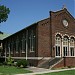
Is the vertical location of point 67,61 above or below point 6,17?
below

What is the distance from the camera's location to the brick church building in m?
36.9

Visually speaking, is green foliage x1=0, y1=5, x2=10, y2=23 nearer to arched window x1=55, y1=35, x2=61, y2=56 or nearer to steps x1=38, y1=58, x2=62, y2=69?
arched window x1=55, y1=35, x2=61, y2=56

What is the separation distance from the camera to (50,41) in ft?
127

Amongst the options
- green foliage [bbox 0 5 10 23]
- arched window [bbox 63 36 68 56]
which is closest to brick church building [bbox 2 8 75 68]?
arched window [bbox 63 36 68 56]

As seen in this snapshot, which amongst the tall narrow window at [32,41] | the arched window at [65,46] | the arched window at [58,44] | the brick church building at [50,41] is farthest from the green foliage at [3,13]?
the arched window at [65,46]

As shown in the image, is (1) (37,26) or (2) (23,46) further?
(2) (23,46)

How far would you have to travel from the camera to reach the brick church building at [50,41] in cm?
3694

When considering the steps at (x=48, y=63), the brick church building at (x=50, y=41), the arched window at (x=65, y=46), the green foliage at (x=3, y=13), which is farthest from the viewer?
the green foliage at (x=3, y=13)

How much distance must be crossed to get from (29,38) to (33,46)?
208 centimetres

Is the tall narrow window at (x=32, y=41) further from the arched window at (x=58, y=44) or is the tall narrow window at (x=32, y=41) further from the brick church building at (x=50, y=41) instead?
the arched window at (x=58, y=44)

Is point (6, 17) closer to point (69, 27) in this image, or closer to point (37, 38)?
point (37, 38)

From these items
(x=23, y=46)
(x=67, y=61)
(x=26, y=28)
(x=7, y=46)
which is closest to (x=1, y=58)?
(x=7, y=46)

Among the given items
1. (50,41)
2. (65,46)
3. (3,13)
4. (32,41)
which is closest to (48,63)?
(50,41)

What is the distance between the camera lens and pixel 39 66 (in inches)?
1411
